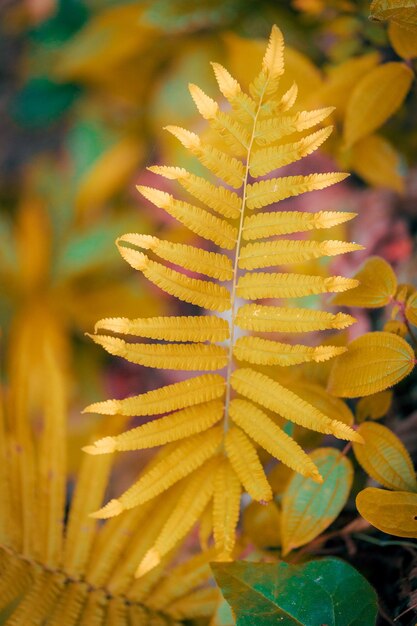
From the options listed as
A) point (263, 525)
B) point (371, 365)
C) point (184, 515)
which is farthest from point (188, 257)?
point (263, 525)

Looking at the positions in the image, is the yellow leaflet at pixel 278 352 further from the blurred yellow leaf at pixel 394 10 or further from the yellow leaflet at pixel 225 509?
the blurred yellow leaf at pixel 394 10

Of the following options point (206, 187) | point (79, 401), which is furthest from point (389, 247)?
point (79, 401)

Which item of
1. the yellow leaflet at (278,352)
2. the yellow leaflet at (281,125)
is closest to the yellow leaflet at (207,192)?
the yellow leaflet at (281,125)

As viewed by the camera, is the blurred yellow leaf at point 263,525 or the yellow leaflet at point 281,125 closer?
the yellow leaflet at point 281,125

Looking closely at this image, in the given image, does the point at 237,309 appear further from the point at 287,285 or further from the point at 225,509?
the point at 225,509

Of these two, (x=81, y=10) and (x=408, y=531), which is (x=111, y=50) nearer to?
(x=81, y=10)

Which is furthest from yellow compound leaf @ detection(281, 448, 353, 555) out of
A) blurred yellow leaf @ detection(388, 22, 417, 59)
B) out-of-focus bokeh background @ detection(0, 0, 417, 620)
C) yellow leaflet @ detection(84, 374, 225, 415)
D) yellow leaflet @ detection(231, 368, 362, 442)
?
blurred yellow leaf @ detection(388, 22, 417, 59)
